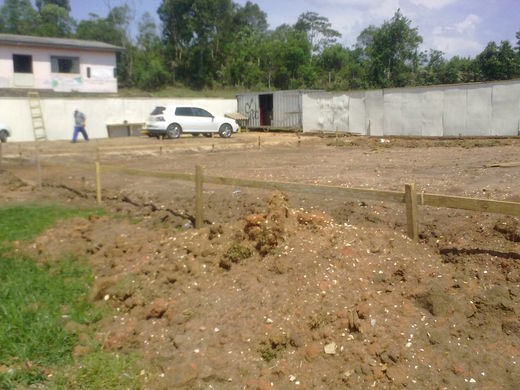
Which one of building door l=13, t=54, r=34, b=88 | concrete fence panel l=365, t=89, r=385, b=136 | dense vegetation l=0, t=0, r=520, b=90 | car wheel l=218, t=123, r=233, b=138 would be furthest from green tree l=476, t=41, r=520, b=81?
building door l=13, t=54, r=34, b=88

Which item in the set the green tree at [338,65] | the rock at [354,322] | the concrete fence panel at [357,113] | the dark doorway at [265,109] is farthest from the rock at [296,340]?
the green tree at [338,65]

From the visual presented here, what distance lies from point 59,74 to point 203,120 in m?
17.5

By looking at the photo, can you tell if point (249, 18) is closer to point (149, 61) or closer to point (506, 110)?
point (149, 61)

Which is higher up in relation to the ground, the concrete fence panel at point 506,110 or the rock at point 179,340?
the concrete fence panel at point 506,110

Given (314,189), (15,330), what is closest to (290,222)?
(314,189)

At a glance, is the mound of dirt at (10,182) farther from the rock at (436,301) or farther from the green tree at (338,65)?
the green tree at (338,65)

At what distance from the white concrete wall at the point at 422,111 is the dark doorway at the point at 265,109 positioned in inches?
175

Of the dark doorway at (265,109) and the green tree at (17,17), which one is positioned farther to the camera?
the green tree at (17,17)

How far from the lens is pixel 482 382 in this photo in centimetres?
405

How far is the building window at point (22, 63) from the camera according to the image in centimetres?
3709

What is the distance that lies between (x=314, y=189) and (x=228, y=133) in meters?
21.6

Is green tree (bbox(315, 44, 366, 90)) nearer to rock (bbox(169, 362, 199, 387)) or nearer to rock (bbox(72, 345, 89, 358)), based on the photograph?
rock (bbox(72, 345, 89, 358))

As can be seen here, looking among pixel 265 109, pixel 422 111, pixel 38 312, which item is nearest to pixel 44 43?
pixel 265 109

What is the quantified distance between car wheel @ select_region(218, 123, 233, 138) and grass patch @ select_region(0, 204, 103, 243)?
17.0 metres
